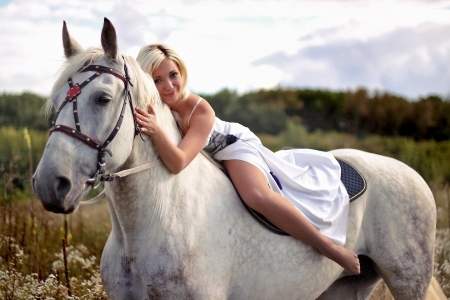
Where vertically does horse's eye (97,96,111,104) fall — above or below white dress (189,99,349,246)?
above

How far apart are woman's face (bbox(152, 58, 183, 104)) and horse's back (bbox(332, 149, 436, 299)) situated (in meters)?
1.60

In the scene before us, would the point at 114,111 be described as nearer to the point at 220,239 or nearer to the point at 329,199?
the point at 220,239

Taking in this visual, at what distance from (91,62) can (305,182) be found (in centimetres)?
176

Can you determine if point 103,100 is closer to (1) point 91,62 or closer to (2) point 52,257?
(1) point 91,62

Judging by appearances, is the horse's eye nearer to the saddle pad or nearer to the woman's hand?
the woman's hand

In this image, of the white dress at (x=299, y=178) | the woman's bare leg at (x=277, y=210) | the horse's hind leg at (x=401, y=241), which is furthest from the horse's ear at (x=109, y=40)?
the horse's hind leg at (x=401, y=241)

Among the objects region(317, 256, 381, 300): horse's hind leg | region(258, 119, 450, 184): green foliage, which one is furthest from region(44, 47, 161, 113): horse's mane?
region(258, 119, 450, 184): green foliage

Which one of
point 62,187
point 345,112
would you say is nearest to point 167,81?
point 62,187

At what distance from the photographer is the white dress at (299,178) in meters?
3.05

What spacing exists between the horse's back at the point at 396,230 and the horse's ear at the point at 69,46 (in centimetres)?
222

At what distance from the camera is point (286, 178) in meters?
3.19

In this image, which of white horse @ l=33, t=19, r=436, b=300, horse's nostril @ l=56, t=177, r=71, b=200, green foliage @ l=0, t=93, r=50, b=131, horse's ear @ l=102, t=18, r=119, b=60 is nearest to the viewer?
horse's nostril @ l=56, t=177, r=71, b=200

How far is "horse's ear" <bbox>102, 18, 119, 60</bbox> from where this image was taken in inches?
91.4

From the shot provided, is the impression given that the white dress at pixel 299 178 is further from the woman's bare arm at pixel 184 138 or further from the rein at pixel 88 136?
the rein at pixel 88 136
